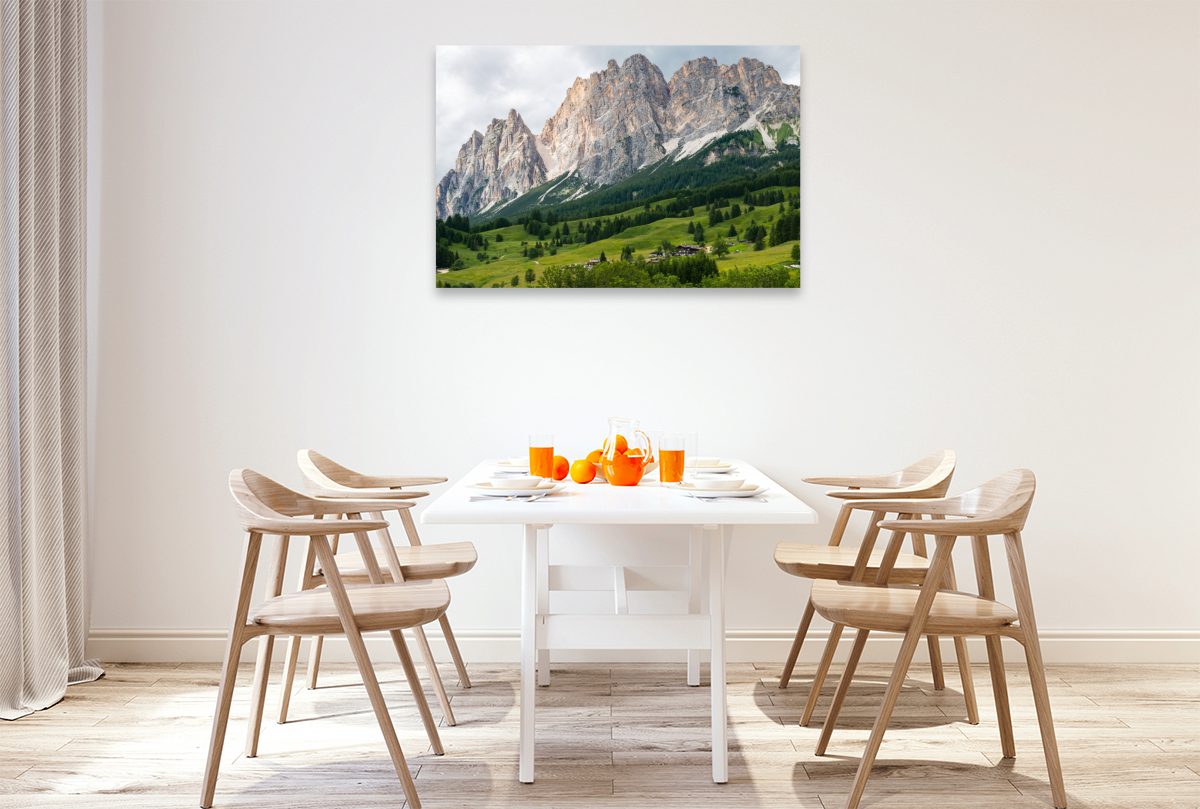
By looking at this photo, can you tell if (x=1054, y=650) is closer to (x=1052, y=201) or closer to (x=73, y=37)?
(x=1052, y=201)

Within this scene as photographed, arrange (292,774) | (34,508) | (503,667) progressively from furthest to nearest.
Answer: (503,667) < (34,508) < (292,774)

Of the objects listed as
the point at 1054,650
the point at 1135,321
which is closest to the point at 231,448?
the point at 1054,650

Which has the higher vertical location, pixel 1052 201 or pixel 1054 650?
pixel 1052 201

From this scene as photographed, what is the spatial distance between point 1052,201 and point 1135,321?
21.2 inches

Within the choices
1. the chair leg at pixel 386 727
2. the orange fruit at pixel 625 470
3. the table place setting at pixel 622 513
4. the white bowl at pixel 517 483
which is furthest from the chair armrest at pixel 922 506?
the chair leg at pixel 386 727

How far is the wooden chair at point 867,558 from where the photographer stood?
7.84 ft

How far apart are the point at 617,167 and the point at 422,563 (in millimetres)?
1620

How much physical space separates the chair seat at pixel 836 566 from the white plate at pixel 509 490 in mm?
798

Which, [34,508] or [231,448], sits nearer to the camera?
[34,508]

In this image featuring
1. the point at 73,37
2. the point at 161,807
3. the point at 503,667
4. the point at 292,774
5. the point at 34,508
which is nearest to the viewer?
the point at 161,807

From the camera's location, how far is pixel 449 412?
3102mm

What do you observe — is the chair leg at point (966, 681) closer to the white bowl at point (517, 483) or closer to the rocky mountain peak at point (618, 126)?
the white bowl at point (517, 483)

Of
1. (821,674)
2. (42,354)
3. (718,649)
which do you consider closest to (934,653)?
(821,674)

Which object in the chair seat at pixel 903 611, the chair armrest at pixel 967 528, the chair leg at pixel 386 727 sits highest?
the chair armrest at pixel 967 528
